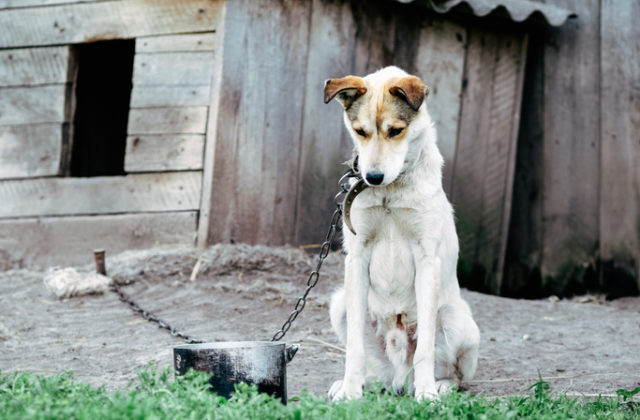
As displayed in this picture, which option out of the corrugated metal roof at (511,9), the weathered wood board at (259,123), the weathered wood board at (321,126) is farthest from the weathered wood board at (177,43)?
the corrugated metal roof at (511,9)

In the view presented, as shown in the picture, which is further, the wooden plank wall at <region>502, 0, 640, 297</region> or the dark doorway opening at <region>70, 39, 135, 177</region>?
the dark doorway opening at <region>70, 39, 135, 177</region>

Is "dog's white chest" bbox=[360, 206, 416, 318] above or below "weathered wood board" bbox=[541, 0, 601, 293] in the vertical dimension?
below

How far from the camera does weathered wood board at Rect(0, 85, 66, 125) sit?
6781 millimetres

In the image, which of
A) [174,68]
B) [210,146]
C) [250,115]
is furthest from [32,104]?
[250,115]

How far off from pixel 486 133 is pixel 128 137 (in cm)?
333

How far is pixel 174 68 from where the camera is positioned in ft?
21.1

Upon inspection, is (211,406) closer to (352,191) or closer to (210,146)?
(352,191)

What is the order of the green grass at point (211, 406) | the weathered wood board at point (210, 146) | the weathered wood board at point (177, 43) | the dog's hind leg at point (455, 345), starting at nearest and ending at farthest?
the green grass at point (211, 406)
the dog's hind leg at point (455, 345)
the weathered wood board at point (210, 146)
the weathered wood board at point (177, 43)

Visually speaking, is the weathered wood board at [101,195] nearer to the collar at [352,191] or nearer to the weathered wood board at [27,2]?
the weathered wood board at [27,2]

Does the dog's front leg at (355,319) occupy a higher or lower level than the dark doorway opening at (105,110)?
lower

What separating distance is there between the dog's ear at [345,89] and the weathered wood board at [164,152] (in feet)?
9.83

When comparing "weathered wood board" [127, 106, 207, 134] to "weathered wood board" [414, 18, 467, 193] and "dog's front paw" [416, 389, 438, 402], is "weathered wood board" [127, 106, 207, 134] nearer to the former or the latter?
"weathered wood board" [414, 18, 467, 193]

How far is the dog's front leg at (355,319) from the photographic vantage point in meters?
3.44

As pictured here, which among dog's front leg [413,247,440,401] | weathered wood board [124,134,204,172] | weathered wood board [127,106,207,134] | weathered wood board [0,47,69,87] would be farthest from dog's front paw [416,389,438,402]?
weathered wood board [0,47,69,87]
